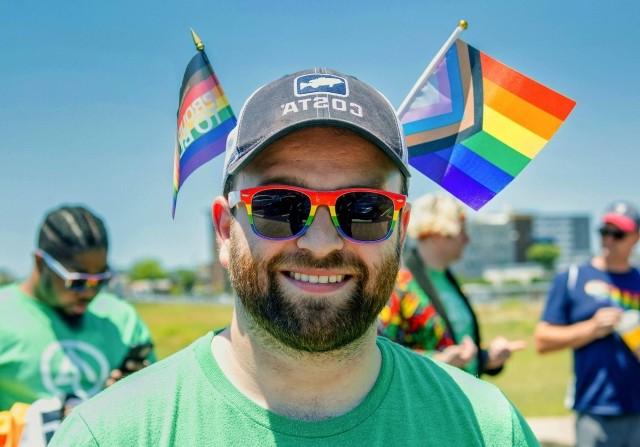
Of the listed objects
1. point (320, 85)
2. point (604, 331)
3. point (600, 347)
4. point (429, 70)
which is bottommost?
point (600, 347)

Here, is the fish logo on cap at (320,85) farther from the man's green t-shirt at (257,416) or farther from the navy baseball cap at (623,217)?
the navy baseball cap at (623,217)

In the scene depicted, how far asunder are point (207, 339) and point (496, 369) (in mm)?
2764

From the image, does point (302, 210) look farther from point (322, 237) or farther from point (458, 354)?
point (458, 354)

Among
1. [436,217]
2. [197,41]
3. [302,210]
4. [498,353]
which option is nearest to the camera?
[302,210]

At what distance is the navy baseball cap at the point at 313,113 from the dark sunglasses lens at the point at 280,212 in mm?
126

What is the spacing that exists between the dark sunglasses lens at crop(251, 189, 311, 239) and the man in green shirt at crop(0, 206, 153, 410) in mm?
2203

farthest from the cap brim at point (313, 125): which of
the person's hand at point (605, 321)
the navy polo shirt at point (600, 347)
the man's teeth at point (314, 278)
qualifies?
the navy polo shirt at point (600, 347)

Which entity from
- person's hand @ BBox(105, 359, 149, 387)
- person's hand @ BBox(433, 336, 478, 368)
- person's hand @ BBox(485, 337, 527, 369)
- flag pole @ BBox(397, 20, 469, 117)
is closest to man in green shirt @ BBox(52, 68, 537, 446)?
flag pole @ BBox(397, 20, 469, 117)

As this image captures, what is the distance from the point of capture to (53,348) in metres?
3.82

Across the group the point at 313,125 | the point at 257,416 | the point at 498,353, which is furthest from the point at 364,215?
the point at 498,353

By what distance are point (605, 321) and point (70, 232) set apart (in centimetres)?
353

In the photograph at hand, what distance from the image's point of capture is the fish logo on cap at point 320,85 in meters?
1.88

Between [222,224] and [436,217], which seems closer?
[222,224]

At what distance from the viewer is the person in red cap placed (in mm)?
4566
